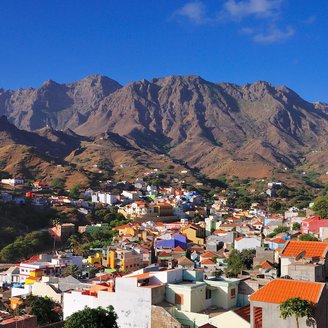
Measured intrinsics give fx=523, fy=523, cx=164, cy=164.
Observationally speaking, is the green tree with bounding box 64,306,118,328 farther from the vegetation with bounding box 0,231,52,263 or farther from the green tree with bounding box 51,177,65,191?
the green tree with bounding box 51,177,65,191

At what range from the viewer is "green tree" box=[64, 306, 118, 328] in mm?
13508

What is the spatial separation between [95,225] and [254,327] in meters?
48.3

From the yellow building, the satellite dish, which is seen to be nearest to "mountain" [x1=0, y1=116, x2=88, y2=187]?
the yellow building

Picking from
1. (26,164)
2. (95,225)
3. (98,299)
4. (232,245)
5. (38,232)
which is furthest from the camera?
(26,164)

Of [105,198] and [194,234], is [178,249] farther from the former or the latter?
[105,198]

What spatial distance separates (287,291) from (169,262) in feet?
76.2

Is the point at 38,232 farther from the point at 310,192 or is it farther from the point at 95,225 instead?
the point at 310,192

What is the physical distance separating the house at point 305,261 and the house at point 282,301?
2.48 m

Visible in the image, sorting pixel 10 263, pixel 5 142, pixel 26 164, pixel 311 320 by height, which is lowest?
pixel 10 263

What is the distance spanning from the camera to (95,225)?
60094 millimetres

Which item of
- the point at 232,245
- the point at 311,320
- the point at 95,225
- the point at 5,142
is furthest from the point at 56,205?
the point at 5,142

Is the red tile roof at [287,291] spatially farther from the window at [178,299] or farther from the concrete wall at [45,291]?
the concrete wall at [45,291]

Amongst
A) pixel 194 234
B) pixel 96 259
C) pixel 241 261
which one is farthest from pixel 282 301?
pixel 194 234

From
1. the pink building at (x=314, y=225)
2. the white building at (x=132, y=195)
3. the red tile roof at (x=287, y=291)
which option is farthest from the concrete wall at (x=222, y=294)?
the white building at (x=132, y=195)
